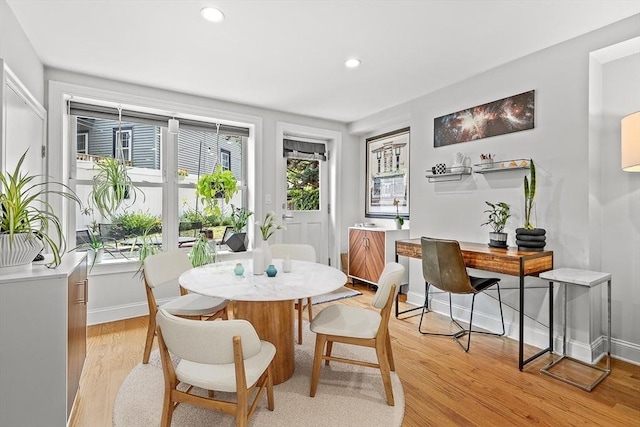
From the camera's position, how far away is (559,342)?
8.48 ft

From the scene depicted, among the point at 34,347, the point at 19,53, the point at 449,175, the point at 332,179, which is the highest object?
the point at 19,53

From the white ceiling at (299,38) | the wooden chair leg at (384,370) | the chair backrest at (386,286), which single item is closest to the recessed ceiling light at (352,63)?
the white ceiling at (299,38)

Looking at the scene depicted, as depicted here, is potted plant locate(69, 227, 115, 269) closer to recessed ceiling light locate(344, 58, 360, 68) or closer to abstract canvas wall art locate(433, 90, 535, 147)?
recessed ceiling light locate(344, 58, 360, 68)

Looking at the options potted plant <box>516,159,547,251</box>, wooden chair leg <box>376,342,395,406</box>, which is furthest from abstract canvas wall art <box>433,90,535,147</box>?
wooden chair leg <box>376,342,395,406</box>

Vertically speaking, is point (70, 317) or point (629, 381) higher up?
point (70, 317)

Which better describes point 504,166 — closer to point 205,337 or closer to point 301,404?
point 301,404

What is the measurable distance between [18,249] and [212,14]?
1.76 metres

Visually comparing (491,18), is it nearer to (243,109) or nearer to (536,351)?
(536,351)

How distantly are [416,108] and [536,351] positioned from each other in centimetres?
269

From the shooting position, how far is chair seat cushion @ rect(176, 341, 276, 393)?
141cm

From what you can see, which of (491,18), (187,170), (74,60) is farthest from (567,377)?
(74,60)

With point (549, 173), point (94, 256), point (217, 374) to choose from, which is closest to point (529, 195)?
point (549, 173)

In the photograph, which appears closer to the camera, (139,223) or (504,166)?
(504,166)

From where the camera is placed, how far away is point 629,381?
7.08 feet
